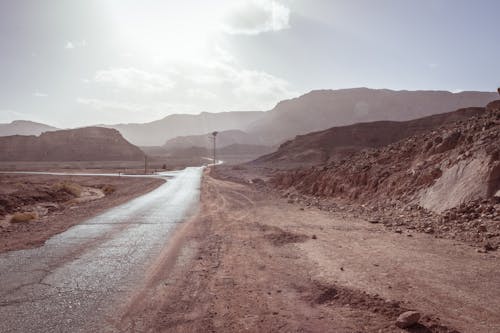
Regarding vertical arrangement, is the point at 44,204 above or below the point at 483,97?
below

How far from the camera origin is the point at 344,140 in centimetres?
7919

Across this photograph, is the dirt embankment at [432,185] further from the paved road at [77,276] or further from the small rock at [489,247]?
the paved road at [77,276]

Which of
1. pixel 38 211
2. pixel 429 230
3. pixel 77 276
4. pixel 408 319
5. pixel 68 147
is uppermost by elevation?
pixel 68 147

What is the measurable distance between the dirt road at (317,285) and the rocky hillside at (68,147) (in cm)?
12090

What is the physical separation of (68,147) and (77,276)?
12818 centimetres

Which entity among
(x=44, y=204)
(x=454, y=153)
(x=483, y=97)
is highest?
(x=483, y=97)

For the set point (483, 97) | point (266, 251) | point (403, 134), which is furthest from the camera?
point (483, 97)

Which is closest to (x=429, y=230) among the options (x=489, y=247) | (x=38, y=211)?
(x=489, y=247)

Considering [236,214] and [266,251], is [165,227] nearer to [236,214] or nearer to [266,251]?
[236,214]

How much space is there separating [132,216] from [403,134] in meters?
69.8

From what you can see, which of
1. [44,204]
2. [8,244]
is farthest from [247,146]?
[8,244]

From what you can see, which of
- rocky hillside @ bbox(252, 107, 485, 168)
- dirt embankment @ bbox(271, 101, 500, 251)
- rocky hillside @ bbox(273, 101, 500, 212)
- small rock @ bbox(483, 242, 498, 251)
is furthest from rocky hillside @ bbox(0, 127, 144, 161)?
small rock @ bbox(483, 242, 498, 251)

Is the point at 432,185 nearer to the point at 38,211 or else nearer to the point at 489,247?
the point at 489,247

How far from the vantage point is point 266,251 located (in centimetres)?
853
